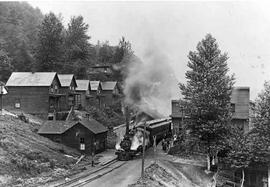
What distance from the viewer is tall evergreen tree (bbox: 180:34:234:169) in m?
29.8

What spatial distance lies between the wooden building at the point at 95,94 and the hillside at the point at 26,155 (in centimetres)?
2571

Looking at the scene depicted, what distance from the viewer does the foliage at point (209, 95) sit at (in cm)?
2980

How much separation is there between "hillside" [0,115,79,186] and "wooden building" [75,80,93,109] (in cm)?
2092

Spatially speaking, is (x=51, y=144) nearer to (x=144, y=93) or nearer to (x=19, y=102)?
(x=19, y=102)

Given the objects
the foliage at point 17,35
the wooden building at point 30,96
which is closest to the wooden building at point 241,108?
the wooden building at point 30,96

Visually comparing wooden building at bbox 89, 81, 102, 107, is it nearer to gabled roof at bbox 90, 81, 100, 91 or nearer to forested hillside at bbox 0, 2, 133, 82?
gabled roof at bbox 90, 81, 100, 91

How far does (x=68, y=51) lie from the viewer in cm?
7588

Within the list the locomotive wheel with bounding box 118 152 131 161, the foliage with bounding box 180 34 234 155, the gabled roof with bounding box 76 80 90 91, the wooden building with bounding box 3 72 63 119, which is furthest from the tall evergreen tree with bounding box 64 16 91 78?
the foliage with bounding box 180 34 234 155

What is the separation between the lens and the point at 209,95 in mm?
29797

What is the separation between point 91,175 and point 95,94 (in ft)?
124

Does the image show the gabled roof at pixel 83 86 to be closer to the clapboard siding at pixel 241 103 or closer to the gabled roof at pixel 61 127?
the gabled roof at pixel 61 127

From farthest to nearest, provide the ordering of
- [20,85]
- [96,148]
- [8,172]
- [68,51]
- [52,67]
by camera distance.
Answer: [68,51]
[52,67]
[20,85]
[96,148]
[8,172]

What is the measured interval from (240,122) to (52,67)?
4530 centimetres

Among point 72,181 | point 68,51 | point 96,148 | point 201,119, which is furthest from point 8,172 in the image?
point 68,51
